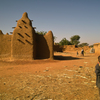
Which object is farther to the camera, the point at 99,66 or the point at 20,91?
the point at 20,91

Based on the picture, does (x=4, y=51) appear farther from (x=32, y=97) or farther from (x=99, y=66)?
(x=99, y=66)

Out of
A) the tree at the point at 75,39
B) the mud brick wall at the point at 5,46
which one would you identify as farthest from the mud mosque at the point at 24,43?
the tree at the point at 75,39

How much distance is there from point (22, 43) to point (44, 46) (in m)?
2.75

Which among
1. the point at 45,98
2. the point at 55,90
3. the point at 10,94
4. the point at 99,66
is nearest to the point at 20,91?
the point at 10,94

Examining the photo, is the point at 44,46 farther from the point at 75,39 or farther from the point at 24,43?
the point at 75,39

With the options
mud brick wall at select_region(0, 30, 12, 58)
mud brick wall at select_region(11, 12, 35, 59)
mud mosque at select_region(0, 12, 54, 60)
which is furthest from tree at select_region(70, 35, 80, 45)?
mud brick wall at select_region(0, 30, 12, 58)

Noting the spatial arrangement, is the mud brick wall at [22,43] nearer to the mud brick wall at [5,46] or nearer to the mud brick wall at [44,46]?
the mud brick wall at [5,46]

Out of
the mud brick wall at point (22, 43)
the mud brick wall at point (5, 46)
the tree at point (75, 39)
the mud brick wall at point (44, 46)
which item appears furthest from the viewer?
the tree at point (75, 39)

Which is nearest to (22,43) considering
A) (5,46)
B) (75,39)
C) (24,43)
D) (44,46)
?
(24,43)

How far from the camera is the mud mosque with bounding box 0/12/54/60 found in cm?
1077

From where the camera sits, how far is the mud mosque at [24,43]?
10.8 metres

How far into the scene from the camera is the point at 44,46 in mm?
12203

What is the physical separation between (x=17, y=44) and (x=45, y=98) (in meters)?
8.91

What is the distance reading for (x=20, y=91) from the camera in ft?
10.5
